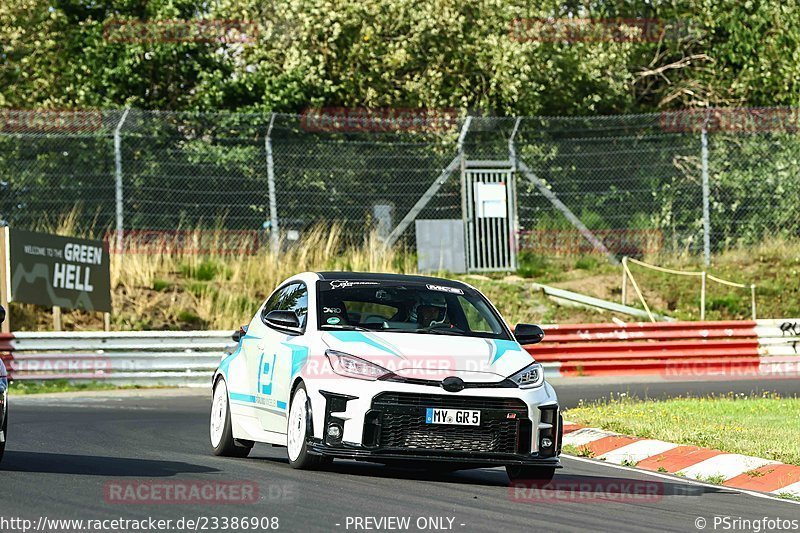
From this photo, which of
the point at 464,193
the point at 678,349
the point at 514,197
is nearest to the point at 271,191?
the point at 464,193

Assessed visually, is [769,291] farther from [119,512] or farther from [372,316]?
[119,512]

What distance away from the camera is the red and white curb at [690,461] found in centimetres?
1153

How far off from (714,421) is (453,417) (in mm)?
5615

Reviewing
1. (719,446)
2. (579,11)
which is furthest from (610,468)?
(579,11)

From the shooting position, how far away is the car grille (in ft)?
34.2

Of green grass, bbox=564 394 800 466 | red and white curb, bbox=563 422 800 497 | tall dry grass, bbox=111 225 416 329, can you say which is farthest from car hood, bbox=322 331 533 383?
tall dry grass, bbox=111 225 416 329

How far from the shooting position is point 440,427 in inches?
412

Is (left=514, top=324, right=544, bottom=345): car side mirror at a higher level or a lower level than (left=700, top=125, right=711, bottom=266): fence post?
lower

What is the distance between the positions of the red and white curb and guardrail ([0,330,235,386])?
9.30 metres

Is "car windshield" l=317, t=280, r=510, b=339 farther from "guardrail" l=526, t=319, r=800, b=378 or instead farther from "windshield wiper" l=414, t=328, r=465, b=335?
"guardrail" l=526, t=319, r=800, b=378

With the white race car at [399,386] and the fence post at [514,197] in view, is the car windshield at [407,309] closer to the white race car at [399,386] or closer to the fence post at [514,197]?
the white race car at [399,386]

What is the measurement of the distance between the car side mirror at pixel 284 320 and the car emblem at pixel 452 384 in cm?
147

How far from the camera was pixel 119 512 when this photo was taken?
8.45m

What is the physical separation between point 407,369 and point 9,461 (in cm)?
322
